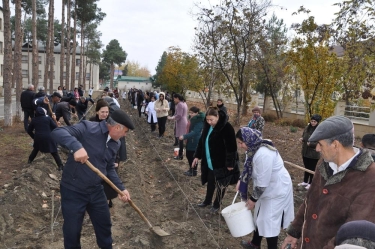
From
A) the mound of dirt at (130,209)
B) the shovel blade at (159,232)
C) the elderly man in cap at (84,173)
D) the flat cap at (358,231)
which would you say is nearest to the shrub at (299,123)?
the mound of dirt at (130,209)

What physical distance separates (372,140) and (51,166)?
236 inches

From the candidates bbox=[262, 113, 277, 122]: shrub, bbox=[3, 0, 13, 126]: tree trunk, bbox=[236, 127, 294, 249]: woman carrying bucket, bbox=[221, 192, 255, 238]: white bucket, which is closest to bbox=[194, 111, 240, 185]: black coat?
bbox=[236, 127, 294, 249]: woman carrying bucket

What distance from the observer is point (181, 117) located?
891 centimetres

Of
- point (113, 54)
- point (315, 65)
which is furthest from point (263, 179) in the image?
point (113, 54)

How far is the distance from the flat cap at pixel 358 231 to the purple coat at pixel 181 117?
297 inches

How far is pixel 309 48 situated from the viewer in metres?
9.31

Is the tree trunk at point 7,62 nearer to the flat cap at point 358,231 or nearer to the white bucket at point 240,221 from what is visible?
the white bucket at point 240,221

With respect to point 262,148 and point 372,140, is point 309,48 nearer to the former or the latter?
point 372,140

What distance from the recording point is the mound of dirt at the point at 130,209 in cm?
423

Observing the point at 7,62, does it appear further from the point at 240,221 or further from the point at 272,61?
the point at 272,61

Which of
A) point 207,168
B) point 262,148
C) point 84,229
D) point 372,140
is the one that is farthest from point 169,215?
point 372,140

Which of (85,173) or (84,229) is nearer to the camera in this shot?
(85,173)

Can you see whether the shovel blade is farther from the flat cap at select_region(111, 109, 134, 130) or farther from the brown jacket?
the brown jacket

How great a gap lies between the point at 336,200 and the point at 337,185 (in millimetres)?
87
